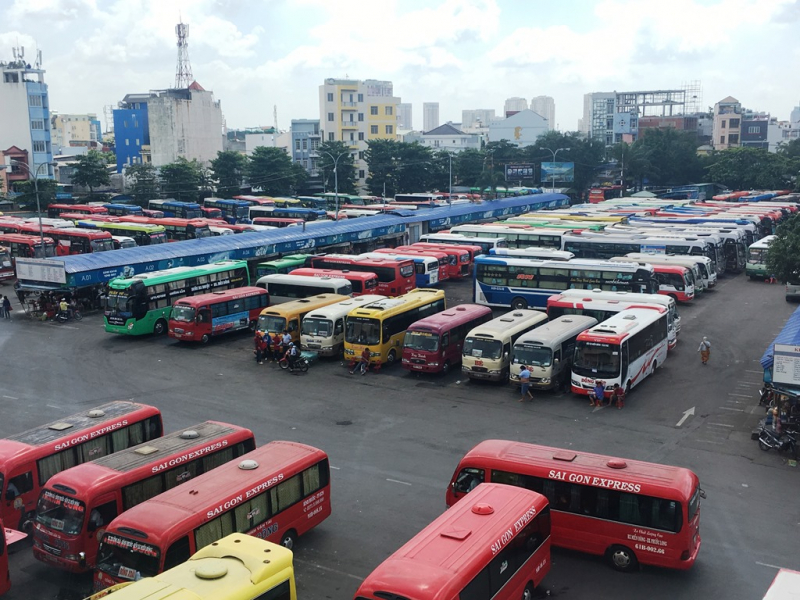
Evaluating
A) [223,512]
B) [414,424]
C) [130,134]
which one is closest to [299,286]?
[414,424]

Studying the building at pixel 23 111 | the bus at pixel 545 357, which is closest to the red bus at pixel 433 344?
the bus at pixel 545 357

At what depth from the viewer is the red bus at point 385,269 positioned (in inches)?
1443

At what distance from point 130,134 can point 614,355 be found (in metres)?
115

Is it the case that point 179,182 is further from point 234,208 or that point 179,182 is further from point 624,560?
point 624,560

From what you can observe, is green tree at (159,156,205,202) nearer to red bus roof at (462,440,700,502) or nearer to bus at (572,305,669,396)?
bus at (572,305,669,396)

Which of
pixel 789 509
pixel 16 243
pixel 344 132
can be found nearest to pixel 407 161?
pixel 344 132

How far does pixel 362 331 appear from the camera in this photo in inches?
1030

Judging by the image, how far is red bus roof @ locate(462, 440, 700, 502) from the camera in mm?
12867

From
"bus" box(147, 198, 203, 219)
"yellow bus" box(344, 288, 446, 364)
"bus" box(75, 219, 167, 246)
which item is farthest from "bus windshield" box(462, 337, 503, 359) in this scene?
"bus" box(147, 198, 203, 219)

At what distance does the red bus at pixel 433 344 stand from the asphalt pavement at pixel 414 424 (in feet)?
2.07

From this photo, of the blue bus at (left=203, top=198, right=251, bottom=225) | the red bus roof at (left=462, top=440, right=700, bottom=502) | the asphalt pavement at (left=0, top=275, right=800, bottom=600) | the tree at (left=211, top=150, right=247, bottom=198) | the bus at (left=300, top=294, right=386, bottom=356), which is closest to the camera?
the red bus roof at (left=462, top=440, right=700, bottom=502)

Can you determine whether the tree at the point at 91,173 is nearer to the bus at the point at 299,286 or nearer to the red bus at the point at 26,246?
the red bus at the point at 26,246

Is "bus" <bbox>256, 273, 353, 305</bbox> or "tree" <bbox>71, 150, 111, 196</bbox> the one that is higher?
"tree" <bbox>71, 150, 111, 196</bbox>

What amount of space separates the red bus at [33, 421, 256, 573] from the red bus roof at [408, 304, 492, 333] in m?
11.0
